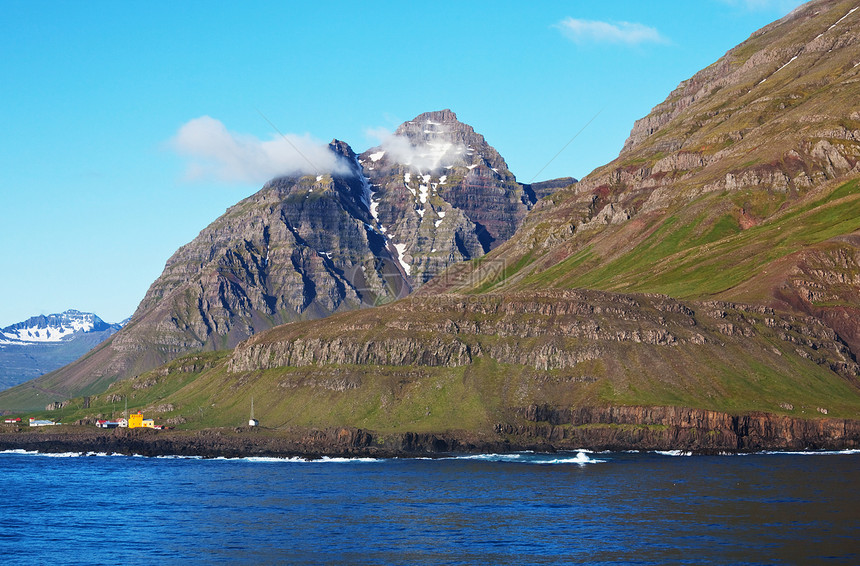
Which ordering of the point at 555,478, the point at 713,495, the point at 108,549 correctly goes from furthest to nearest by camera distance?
the point at 555,478 < the point at 713,495 < the point at 108,549

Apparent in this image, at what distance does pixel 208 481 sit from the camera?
643ft

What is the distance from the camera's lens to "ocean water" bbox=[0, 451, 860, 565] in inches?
4624

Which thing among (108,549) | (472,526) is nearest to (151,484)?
(108,549)

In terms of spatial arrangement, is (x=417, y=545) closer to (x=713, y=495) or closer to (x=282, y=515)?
(x=282, y=515)

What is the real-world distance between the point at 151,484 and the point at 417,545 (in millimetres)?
88256

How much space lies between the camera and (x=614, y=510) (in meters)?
146

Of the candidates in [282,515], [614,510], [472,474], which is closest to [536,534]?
→ [614,510]

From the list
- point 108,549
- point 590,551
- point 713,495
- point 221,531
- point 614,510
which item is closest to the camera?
point 590,551

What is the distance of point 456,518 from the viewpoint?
14250 cm

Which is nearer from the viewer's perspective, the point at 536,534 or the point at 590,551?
the point at 590,551

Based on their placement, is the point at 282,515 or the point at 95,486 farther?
the point at 95,486

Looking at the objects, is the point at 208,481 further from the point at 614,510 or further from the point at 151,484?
the point at 614,510

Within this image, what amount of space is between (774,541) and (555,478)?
70.3m

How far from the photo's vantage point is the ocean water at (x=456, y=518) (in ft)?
385
